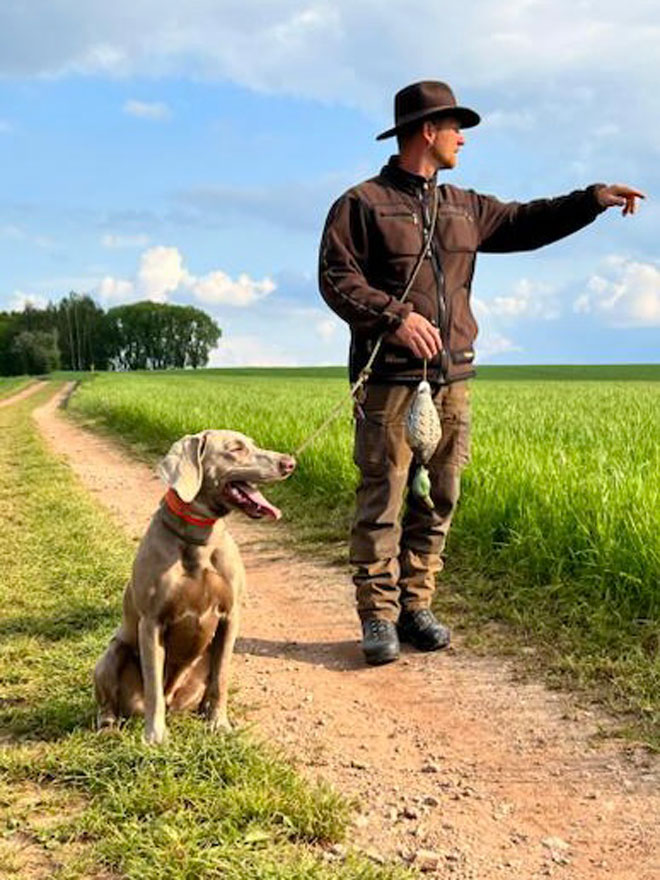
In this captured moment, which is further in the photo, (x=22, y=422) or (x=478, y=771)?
(x=22, y=422)

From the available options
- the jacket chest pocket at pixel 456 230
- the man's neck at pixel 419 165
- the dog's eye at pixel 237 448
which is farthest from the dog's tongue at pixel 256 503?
the man's neck at pixel 419 165

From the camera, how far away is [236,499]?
12.9ft

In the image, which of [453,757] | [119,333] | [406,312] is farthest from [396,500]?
[119,333]

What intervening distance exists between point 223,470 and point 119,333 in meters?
127

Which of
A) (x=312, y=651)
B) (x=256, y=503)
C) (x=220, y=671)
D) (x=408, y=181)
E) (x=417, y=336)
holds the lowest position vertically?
(x=312, y=651)

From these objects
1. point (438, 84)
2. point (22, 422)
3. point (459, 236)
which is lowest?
point (22, 422)

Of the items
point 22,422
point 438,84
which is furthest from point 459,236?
point 22,422

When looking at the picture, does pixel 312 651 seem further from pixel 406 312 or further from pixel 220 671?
pixel 406 312

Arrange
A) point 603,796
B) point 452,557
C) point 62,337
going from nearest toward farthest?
point 603,796, point 452,557, point 62,337

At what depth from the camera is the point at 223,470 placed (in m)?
3.92

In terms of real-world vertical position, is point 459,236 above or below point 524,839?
above

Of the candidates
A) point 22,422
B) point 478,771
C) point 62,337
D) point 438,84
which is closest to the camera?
point 478,771

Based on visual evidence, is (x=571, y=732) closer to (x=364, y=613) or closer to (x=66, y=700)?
Result: (x=364, y=613)

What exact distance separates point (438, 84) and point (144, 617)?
332 centimetres
